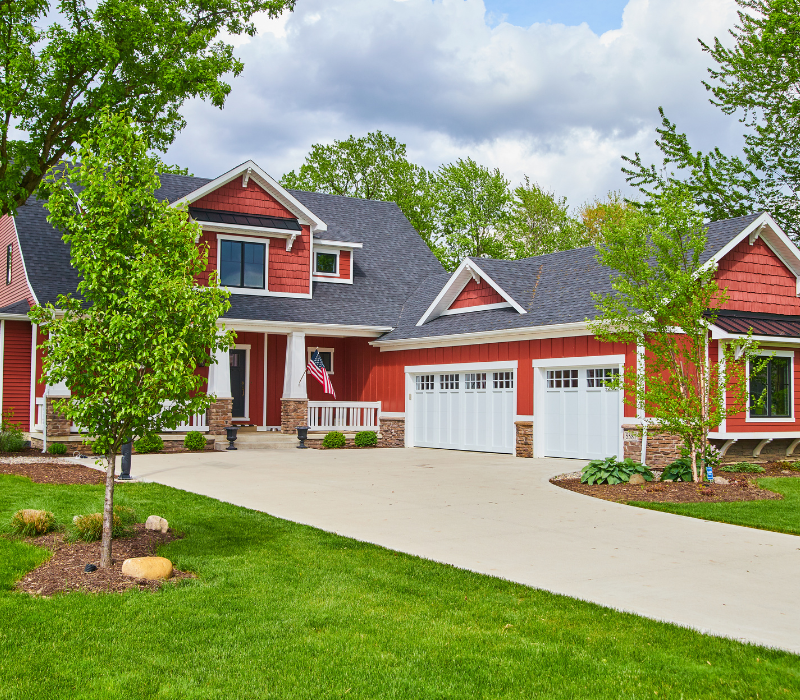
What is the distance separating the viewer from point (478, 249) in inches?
1767

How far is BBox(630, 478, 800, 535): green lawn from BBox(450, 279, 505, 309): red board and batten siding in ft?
33.9

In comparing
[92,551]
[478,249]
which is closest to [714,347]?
[92,551]

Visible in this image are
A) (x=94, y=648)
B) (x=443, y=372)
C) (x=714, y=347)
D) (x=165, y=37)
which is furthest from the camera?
(x=443, y=372)

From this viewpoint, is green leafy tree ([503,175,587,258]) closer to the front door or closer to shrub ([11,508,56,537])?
the front door

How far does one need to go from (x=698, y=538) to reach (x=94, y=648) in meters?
6.89

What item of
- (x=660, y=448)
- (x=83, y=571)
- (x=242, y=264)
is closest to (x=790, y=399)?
(x=660, y=448)

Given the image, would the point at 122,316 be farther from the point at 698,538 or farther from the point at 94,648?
the point at 698,538

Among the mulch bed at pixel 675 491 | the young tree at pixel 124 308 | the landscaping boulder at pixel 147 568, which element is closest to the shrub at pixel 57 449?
the mulch bed at pixel 675 491

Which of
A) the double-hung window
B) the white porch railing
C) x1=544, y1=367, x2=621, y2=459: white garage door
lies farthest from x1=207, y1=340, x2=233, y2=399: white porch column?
the double-hung window

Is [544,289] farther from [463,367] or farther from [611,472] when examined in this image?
[611,472]

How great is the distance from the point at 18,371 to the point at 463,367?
1195 centimetres

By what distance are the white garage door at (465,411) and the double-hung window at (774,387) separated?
5.65m

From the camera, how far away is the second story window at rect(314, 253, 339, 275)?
2625 centimetres

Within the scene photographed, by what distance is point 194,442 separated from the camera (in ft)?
68.1
